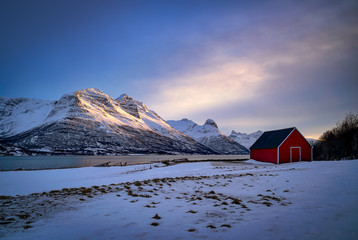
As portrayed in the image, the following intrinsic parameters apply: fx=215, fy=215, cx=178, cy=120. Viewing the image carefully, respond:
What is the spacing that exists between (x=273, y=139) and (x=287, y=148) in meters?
3.73

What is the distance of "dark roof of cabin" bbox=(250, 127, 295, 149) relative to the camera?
139 feet

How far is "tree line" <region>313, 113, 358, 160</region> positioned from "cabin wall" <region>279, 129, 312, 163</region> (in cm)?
725

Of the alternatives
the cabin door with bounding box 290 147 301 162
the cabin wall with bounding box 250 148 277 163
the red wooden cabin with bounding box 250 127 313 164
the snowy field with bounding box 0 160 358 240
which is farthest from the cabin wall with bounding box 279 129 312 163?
the snowy field with bounding box 0 160 358 240

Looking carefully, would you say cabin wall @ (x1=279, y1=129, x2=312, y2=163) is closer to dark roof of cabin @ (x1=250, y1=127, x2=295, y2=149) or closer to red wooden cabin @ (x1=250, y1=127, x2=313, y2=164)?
red wooden cabin @ (x1=250, y1=127, x2=313, y2=164)

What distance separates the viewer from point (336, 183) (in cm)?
1183

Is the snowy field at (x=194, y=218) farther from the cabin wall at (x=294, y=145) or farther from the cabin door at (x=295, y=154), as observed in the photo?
the cabin door at (x=295, y=154)

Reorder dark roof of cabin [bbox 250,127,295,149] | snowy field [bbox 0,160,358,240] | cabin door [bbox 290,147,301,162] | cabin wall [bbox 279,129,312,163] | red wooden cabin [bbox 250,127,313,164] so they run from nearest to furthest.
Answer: snowy field [bbox 0,160,358,240], red wooden cabin [bbox 250,127,313,164], cabin wall [bbox 279,129,312,163], cabin door [bbox 290,147,301,162], dark roof of cabin [bbox 250,127,295,149]

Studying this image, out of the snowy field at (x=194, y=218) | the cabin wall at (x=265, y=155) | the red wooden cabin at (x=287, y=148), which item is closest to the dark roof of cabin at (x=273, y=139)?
the red wooden cabin at (x=287, y=148)

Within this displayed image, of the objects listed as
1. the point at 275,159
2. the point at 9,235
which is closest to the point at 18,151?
the point at 275,159

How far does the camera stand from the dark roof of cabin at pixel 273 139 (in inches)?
1668

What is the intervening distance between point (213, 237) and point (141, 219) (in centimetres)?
293

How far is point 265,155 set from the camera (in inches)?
1768

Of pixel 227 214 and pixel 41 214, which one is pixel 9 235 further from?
pixel 227 214

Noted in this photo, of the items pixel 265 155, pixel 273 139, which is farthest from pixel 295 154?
pixel 265 155
